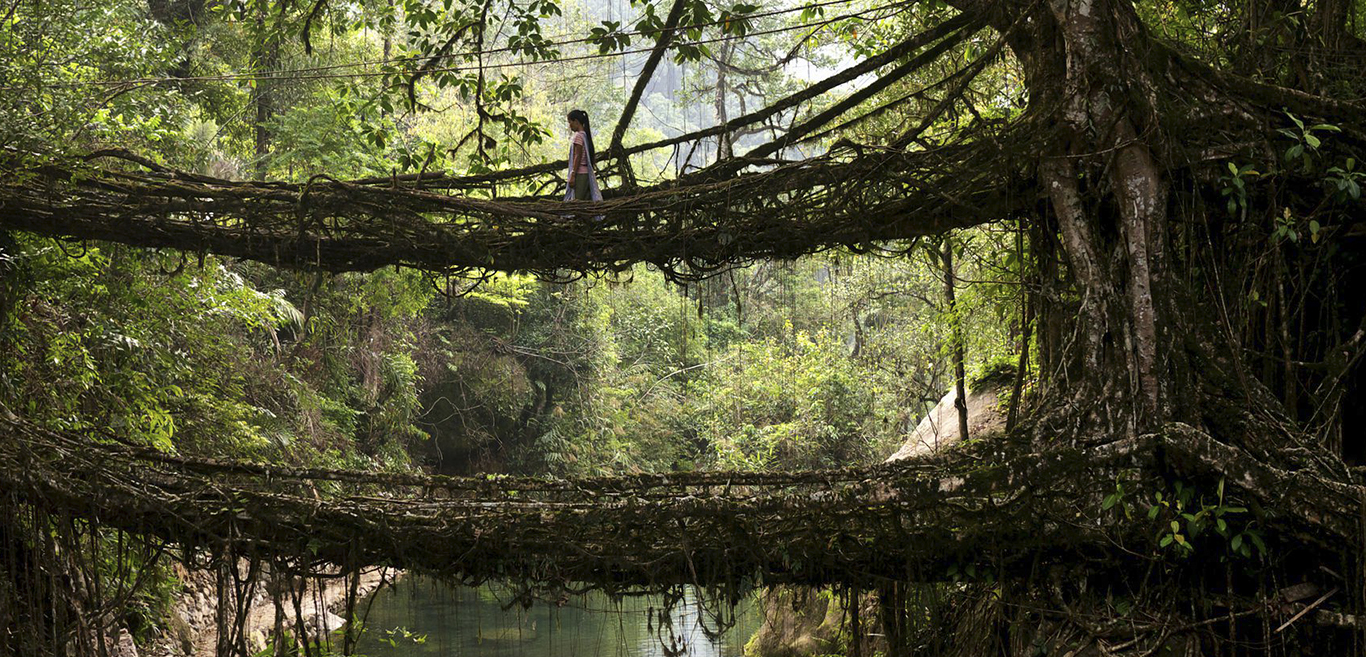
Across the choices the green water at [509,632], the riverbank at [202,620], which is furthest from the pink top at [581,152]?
the green water at [509,632]

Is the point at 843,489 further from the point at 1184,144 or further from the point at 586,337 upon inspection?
the point at 586,337

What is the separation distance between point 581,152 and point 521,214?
45.5 inches

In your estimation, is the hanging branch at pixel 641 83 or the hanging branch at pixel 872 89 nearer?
the hanging branch at pixel 872 89

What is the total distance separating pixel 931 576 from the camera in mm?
4039

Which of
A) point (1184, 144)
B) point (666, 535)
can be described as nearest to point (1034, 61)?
point (1184, 144)

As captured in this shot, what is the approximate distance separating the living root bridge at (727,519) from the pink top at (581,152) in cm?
208

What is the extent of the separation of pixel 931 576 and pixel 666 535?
1025 millimetres

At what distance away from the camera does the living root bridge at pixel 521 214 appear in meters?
4.44

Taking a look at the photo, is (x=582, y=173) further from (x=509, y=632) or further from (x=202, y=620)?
(x=509, y=632)

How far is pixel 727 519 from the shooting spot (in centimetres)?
397

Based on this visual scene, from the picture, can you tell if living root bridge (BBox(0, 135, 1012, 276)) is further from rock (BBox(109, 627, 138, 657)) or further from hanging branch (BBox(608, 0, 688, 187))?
rock (BBox(109, 627, 138, 657))

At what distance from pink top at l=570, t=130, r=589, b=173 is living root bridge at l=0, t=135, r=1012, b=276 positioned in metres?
0.65

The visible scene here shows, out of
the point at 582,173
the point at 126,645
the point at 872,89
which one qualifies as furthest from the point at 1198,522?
the point at 126,645

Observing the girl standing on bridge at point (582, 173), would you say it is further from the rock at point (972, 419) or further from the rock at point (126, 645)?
the rock at point (126, 645)
